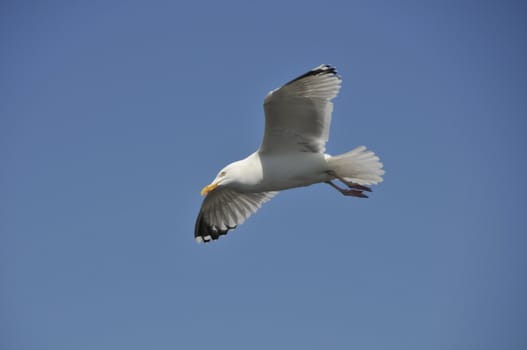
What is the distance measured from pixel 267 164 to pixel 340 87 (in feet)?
3.93

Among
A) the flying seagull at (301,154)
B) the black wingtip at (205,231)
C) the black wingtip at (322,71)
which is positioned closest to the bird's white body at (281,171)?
the flying seagull at (301,154)

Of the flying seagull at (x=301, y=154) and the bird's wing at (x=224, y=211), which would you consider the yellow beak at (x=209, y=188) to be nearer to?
the flying seagull at (x=301, y=154)

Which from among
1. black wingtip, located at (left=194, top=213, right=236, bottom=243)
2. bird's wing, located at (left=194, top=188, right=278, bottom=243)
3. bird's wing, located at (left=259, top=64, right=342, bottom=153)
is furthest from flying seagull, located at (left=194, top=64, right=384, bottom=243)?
black wingtip, located at (left=194, top=213, right=236, bottom=243)

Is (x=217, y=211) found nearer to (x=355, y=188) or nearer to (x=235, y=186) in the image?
(x=235, y=186)

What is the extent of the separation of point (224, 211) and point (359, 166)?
237 cm

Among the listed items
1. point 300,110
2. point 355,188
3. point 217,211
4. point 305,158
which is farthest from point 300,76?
point 217,211

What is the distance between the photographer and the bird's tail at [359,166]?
7.16 meters

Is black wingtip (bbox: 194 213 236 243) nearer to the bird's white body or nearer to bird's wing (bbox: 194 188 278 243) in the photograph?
bird's wing (bbox: 194 188 278 243)

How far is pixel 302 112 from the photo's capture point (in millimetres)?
6906

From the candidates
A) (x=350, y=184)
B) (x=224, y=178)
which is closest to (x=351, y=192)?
(x=350, y=184)

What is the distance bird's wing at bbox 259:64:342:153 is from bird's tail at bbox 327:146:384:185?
10.0 inches

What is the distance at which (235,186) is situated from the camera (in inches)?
295

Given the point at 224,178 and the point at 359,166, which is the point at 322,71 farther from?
the point at 224,178

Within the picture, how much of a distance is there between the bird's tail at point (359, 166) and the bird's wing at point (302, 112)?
0.25 m
